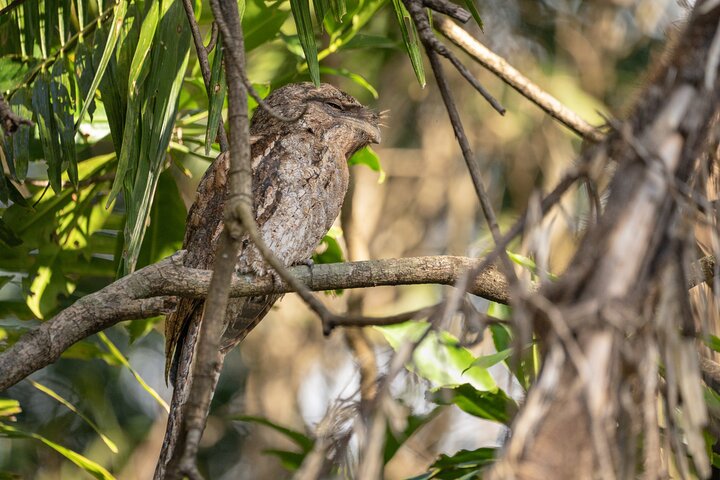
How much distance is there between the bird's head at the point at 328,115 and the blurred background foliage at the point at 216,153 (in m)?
0.09

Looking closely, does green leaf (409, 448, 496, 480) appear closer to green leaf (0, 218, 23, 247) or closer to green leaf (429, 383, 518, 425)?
green leaf (429, 383, 518, 425)

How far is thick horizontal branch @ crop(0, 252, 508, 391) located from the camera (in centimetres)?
179

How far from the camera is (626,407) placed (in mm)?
877

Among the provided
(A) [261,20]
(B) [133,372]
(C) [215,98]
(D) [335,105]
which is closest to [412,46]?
(C) [215,98]

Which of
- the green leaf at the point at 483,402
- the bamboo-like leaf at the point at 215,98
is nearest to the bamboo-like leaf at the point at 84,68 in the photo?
the bamboo-like leaf at the point at 215,98

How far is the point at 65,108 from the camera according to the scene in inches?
93.0

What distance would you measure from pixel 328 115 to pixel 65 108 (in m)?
0.97

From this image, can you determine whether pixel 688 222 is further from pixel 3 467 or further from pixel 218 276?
pixel 3 467

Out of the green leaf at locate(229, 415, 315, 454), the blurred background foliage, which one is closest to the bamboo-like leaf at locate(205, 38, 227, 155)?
the blurred background foliage

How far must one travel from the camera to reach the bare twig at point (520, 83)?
7.37 ft

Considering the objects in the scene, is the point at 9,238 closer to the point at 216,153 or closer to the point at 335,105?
the point at 216,153

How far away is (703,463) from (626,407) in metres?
0.09

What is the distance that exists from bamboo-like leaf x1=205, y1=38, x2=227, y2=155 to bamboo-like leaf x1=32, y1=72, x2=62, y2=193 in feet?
1.50

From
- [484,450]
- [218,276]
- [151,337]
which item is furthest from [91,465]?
[151,337]
